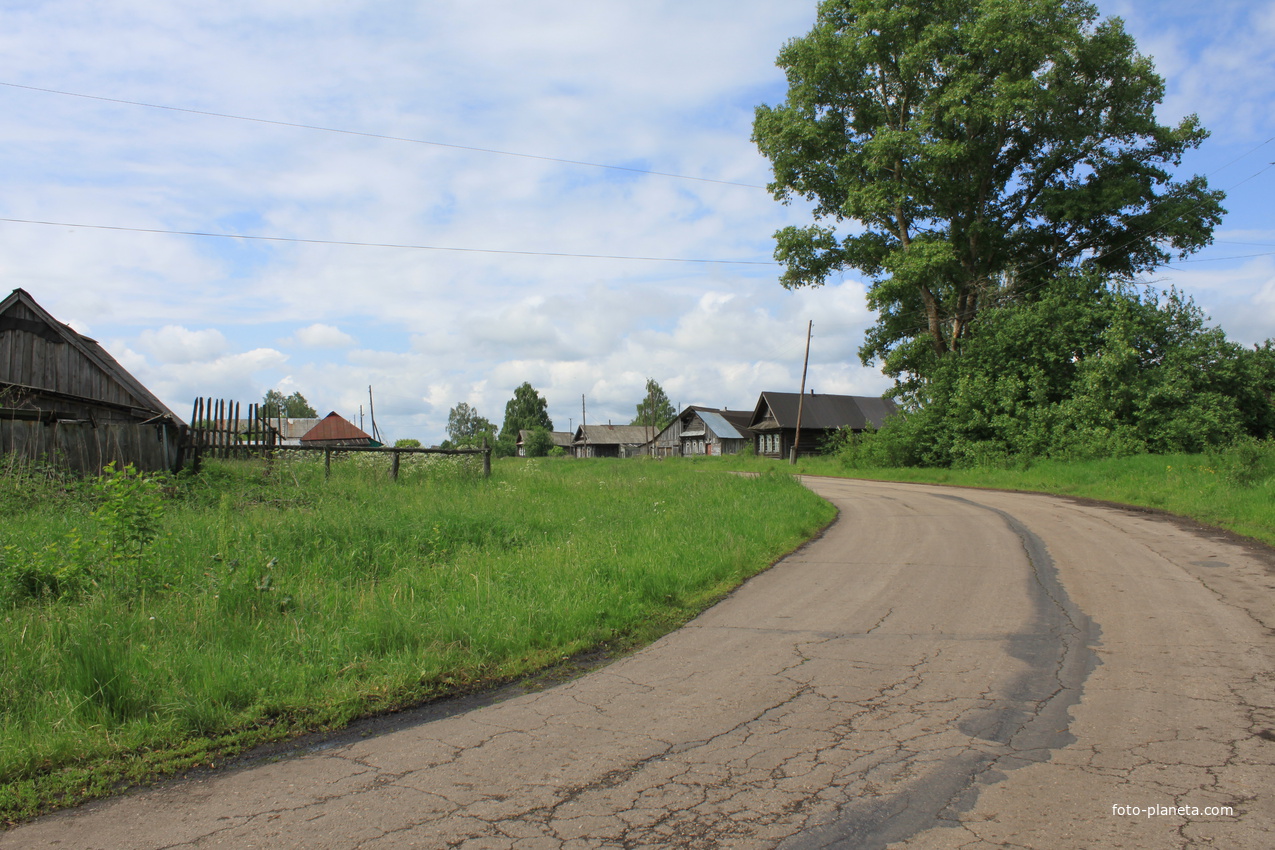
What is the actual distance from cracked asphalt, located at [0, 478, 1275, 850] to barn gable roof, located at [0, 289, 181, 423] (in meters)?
13.5

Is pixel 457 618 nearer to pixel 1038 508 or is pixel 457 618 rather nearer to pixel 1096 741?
pixel 1096 741

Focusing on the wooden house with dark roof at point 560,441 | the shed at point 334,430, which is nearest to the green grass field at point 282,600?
the shed at point 334,430

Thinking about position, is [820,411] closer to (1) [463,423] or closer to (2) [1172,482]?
(2) [1172,482]

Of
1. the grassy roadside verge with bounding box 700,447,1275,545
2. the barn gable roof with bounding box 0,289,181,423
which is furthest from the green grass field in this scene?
the barn gable roof with bounding box 0,289,181,423

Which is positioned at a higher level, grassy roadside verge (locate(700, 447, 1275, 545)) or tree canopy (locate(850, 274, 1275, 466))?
tree canopy (locate(850, 274, 1275, 466))

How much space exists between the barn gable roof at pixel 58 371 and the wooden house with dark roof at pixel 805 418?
43817mm

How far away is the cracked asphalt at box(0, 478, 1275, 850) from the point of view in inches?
130

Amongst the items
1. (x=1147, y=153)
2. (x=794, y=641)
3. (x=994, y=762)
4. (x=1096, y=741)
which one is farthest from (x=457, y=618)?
(x=1147, y=153)

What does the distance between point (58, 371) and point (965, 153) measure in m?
28.6

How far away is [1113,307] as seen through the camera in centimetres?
2652

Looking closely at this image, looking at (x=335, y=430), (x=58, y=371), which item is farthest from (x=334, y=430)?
(x=58, y=371)

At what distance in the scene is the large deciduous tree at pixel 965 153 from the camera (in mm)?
26672

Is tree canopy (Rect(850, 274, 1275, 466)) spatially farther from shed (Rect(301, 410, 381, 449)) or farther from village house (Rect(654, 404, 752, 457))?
shed (Rect(301, 410, 381, 449))

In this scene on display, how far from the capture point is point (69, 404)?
14.9 metres
